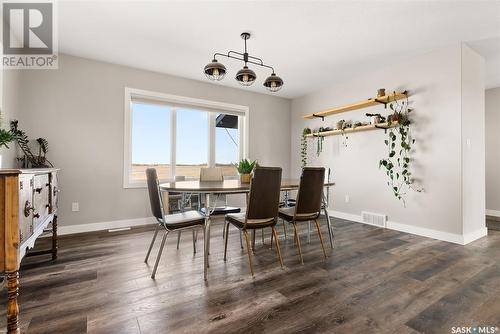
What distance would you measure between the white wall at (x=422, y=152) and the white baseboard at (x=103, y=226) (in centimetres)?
340

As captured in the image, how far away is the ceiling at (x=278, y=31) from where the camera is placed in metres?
2.30

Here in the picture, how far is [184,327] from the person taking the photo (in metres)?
1.40

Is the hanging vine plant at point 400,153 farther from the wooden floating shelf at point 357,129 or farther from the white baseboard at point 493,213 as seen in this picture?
the white baseboard at point 493,213

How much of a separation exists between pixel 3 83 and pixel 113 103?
1.21m

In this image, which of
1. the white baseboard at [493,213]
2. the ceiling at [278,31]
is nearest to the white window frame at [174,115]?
the ceiling at [278,31]

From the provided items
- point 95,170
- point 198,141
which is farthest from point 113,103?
point 198,141

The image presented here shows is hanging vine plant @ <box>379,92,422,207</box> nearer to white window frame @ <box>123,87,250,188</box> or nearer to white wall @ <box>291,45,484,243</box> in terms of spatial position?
white wall @ <box>291,45,484,243</box>

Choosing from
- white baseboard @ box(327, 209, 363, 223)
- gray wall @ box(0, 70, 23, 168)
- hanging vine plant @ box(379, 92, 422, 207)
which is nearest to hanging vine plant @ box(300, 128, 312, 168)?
white baseboard @ box(327, 209, 363, 223)

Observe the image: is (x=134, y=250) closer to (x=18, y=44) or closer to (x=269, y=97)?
(x=18, y=44)

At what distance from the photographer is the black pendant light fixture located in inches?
91.8

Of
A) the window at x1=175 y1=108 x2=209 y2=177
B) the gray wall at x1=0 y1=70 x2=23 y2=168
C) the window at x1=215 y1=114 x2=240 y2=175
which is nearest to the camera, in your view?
the gray wall at x1=0 y1=70 x2=23 y2=168

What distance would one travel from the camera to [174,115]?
4.17 meters

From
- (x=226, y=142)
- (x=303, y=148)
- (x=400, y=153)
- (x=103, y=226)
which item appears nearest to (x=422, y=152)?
(x=400, y=153)

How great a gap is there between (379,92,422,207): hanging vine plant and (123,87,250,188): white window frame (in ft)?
8.17
